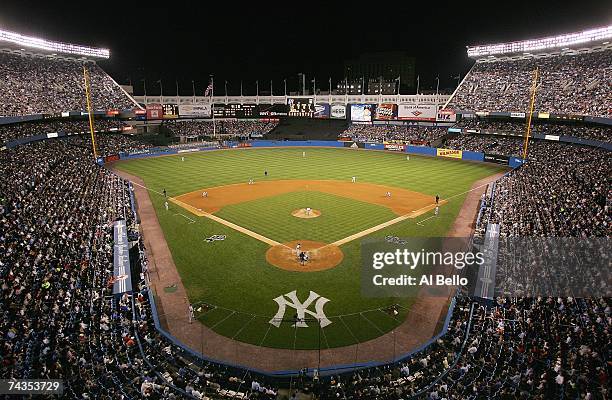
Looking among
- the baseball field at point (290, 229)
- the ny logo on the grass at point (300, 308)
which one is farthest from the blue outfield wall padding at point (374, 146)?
the ny logo on the grass at point (300, 308)

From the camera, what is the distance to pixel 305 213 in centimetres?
3516

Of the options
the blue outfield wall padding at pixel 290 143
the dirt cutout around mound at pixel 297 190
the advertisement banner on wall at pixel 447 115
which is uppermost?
the advertisement banner on wall at pixel 447 115

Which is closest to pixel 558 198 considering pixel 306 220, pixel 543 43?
pixel 306 220

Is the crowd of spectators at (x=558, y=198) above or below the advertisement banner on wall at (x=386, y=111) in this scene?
below

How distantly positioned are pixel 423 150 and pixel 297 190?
36995 millimetres

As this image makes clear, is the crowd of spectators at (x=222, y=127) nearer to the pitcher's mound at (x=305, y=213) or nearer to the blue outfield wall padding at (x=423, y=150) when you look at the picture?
the blue outfield wall padding at (x=423, y=150)

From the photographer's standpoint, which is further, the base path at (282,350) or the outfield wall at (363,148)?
the outfield wall at (363,148)

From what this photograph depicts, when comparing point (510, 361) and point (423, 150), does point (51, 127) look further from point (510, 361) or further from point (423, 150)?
point (510, 361)

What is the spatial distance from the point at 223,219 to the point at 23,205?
14.2 meters

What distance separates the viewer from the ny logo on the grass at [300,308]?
18469 mm

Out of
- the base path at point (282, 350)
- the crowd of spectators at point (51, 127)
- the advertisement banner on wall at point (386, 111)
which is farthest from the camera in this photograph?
the advertisement banner on wall at point (386, 111)

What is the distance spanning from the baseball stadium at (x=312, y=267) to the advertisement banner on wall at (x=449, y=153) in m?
5.60

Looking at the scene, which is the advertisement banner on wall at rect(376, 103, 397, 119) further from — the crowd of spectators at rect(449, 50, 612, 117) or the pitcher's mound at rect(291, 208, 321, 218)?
the pitcher's mound at rect(291, 208, 321, 218)

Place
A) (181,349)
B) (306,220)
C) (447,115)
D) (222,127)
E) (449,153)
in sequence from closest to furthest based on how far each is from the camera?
(181,349), (306,220), (449,153), (447,115), (222,127)
